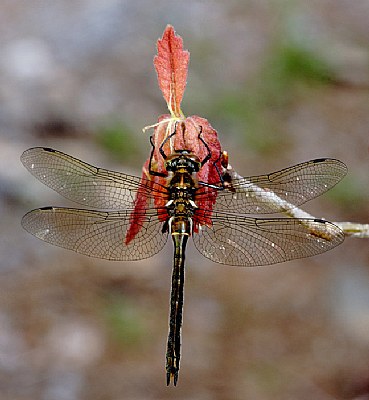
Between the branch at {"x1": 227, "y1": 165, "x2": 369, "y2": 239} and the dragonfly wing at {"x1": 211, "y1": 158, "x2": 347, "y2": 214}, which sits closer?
the branch at {"x1": 227, "y1": 165, "x2": 369, "y2": 239}

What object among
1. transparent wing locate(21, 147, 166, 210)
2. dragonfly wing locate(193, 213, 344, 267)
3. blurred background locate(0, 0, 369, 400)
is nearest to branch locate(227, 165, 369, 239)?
dragonfly wing locate(193, 213, 344, 267)

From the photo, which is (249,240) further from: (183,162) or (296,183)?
(183,162)

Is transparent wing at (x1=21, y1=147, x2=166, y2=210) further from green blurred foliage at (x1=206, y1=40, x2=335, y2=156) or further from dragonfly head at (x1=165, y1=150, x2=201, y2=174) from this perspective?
green blurred foliage at (x1=206, y1=40, x2=335, y2=156)

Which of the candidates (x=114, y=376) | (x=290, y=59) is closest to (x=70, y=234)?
(x=114, y=376)

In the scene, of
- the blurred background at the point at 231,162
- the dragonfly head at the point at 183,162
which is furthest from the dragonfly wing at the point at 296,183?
the blurred background at the point at 231,162

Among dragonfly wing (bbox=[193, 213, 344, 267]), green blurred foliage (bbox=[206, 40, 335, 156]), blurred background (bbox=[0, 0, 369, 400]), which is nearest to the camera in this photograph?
dragonfly wing (bbox=[193, 213, 344, 267])

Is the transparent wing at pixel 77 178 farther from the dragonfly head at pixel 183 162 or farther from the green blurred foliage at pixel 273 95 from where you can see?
the green blurred foliage at pixel 273 95

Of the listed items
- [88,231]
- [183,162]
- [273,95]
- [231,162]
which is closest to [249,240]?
[183,162]
